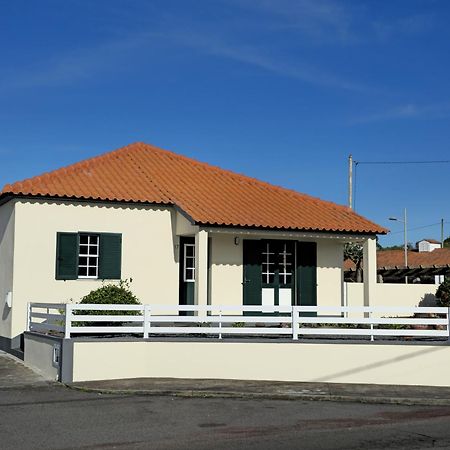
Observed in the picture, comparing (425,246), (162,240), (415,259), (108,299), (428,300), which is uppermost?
(425,246)

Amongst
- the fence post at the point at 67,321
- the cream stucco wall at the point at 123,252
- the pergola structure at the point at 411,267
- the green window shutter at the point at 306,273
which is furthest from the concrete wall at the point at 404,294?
the fence post at the point at 67,321

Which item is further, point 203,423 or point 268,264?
point 268,264

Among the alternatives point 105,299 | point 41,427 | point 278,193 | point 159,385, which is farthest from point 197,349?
point 278,193

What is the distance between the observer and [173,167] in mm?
20562

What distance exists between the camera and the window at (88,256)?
17047mm

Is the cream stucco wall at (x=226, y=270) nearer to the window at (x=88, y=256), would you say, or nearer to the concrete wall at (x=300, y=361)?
the window at (x=88, y=256)

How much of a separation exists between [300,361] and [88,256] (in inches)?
260

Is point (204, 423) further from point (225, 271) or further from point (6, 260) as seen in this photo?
point (6, 260)

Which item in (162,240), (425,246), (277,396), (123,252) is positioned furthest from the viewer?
(425,246)

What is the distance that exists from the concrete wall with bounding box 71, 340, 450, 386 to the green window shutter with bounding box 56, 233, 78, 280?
4430 mm

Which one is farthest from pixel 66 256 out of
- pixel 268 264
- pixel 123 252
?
pixel 268 264

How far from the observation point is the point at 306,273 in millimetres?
19125

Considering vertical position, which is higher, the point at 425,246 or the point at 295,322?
the point at 425,246

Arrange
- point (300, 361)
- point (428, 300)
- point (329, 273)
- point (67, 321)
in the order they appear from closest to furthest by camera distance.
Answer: point (67, 321), point (300, 361), point (329, 273), point (428, 300)
